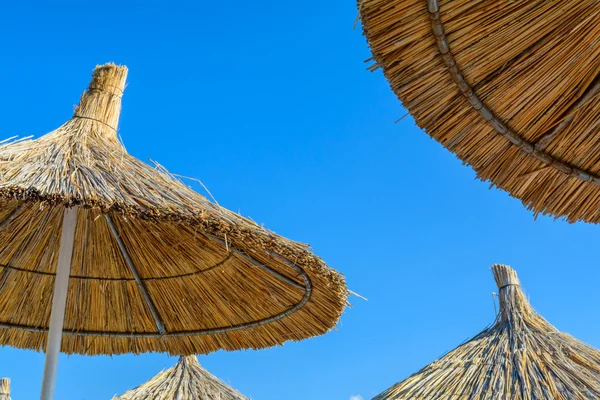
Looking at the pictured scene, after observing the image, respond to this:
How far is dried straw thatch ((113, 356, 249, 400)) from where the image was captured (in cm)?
680

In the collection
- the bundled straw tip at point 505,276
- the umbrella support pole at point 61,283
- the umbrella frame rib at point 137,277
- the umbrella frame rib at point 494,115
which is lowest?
the umbrella frame rib at point 494,115

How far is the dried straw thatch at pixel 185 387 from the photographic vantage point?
6805mm

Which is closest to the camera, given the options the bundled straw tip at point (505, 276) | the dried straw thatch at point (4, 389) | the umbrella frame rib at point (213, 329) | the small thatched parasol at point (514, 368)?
the umbrella frame rib at point (213, 329)

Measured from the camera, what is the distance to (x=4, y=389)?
611 centimetres

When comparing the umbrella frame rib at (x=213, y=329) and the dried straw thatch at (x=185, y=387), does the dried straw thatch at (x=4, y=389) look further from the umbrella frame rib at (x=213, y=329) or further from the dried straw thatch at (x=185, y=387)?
the umbrella frame rib at (x=213, y=329)

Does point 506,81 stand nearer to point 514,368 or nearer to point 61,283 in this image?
point 61,283

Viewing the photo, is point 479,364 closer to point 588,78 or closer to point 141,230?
point 141,230

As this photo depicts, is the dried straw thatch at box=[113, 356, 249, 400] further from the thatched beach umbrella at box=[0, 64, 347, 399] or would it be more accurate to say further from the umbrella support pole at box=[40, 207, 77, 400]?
the umbrella support pole at box=[40, 207, 77, 400]

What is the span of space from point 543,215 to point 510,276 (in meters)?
3.76

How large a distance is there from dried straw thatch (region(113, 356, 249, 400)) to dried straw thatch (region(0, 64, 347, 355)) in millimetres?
2773

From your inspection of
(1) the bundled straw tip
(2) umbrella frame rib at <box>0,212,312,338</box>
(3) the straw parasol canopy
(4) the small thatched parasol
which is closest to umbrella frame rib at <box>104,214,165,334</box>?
(2) umbrella frame rib at <box>0,212,312,338</box>

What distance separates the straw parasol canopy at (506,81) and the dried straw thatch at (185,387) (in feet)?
17.9

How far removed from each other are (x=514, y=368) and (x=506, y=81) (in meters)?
3.25

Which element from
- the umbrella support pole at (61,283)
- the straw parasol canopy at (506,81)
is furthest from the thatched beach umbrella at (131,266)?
the straw parasol canopy at (506,81)
